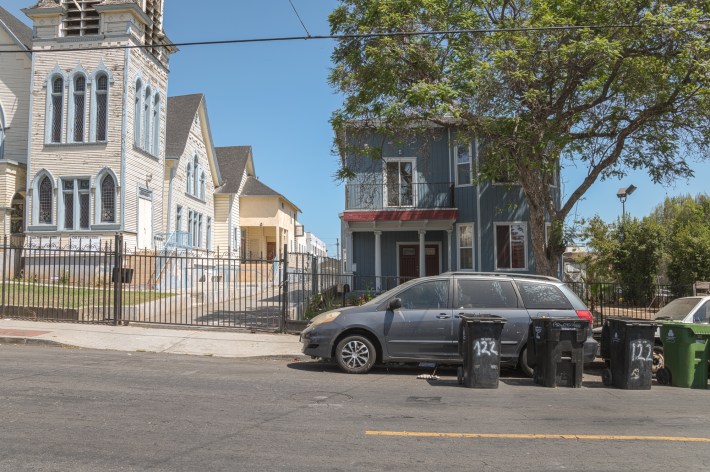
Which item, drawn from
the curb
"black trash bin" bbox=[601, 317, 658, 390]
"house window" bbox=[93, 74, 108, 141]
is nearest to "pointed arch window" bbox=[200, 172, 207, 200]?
"house window" bbox=[93, 74, 108, 141]

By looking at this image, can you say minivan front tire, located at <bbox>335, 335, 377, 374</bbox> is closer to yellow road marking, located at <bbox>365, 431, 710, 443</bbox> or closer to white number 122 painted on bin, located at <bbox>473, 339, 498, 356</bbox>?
white number 122 painted on bin, located at <bbox>473, 339, 498, 356</bbox>

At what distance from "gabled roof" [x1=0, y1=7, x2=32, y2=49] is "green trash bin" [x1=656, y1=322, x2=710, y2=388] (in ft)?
84.0

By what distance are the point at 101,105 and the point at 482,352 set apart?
20.3 metres

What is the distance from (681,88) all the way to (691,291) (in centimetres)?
652

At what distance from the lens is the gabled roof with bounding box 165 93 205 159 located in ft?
96.0

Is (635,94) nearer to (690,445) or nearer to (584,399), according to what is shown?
(584,399)

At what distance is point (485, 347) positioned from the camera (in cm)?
888

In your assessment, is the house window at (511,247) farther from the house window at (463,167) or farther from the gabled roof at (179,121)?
the gabled roof at (179,121)

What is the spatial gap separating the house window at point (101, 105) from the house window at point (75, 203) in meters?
2.00

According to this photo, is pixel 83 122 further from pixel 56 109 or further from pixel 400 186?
pixel 400 186

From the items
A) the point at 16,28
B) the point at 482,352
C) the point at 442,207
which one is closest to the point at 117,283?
the point at 482,352

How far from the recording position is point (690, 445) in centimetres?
587

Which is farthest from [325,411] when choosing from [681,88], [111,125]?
[111,125]

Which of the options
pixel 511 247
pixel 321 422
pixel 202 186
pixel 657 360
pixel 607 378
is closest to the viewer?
pixel 321 422
